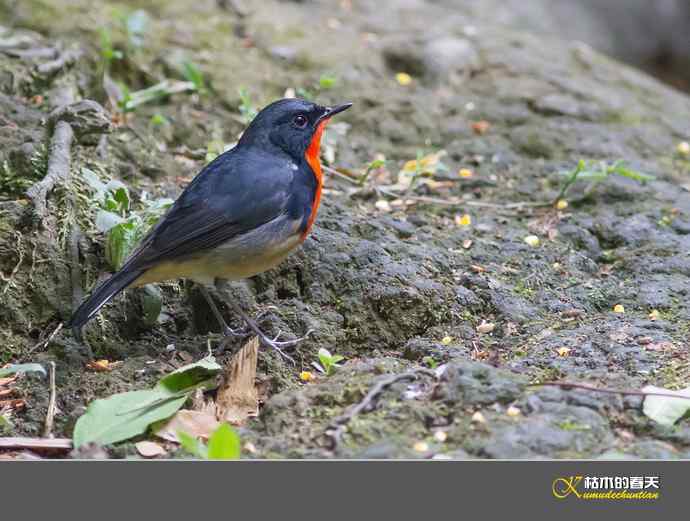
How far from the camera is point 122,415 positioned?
13.1ft

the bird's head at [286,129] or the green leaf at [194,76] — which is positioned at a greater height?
the bird's head at [286,129]

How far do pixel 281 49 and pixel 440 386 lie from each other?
175 inches

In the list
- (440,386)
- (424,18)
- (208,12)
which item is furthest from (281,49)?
(440,386)

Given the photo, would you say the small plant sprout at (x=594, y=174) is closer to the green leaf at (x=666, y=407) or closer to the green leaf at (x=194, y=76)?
the green leaf at (x=666, y=407)

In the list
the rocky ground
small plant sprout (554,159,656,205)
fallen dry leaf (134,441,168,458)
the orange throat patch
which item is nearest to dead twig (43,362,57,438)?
the rocky ground

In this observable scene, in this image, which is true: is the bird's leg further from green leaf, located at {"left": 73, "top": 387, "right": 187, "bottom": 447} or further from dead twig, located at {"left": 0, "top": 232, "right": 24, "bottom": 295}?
dead twig, located at {"left": 0, "top": 232, "right": 24, "bottom": 295}

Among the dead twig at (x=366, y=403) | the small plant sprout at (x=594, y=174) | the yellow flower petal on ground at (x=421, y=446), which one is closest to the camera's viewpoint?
the yellow flower petal on ground at (x=421, y=446)

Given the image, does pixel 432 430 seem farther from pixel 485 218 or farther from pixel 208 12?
pixel 208 12

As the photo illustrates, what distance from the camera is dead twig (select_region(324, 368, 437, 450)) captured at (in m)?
3.63

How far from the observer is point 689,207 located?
596 centimetres

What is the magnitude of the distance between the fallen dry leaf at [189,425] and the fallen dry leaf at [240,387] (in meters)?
0.08

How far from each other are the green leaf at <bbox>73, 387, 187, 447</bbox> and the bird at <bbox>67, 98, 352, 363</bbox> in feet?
1.53

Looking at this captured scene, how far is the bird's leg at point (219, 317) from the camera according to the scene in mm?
4805

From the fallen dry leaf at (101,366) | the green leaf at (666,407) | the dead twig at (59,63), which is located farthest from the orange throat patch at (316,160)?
the dead twig at (59,63)
